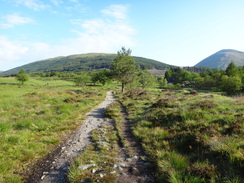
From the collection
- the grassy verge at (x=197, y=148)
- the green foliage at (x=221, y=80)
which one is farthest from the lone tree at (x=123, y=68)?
the green foliage at (x=221, y=80)

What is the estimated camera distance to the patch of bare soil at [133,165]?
4.60m

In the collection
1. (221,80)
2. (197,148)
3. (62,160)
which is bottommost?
(62,160)

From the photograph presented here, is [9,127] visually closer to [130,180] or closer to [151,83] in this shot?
[130,180]

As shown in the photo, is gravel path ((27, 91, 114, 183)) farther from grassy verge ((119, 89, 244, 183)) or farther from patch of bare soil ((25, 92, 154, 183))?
grassy verge ((119, 89, 244, 183))

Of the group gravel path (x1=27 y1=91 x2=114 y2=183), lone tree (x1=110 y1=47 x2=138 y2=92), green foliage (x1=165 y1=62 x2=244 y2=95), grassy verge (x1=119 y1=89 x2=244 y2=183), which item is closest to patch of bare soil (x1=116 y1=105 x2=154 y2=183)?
grassy verge (x1=119 y1=89 x2=244 y2=183)

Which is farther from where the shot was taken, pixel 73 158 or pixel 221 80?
pixel 221 80

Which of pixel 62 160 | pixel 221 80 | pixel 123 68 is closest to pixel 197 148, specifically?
pixel 62 160

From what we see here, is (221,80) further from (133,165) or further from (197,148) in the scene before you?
(133,165)

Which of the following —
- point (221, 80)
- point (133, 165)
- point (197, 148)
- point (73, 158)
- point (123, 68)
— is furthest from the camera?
point (221, 80)

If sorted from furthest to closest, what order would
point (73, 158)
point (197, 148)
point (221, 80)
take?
point (221, 80)
point (73, 158)
point (197, 148)

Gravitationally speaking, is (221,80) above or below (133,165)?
above

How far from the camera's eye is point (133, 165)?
5.44m

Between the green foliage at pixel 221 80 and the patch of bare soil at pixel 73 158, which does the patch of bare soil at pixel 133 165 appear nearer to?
the patch of bare soil at pixel 73 158

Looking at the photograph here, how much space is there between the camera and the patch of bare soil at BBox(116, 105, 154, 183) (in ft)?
15.1
